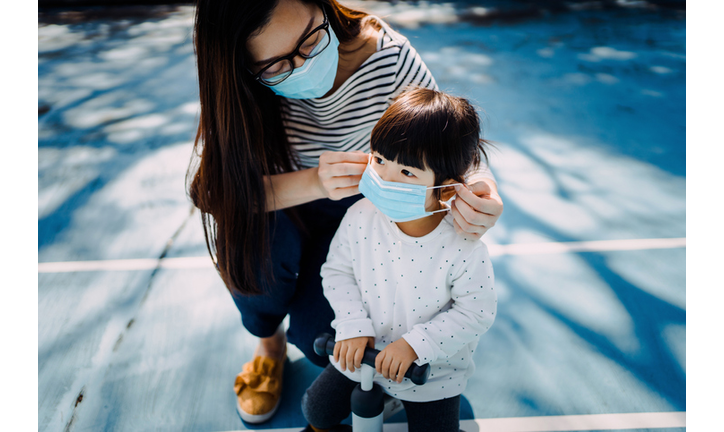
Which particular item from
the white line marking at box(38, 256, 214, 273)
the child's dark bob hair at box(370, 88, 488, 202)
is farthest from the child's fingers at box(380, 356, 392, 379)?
the white line marking at box(38, 256, 214, 273)

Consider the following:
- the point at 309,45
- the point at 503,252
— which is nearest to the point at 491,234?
the point at 503,252

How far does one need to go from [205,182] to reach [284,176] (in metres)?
0.23

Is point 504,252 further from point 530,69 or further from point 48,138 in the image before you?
point 48,138

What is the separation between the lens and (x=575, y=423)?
137 cm

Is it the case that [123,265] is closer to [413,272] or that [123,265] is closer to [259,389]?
[259,389]

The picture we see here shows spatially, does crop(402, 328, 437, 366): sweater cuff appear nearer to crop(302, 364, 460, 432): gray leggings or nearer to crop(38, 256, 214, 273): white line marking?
crop(302, 364, 460, 432): gray leggings

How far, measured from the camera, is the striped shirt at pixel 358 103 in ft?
4.50

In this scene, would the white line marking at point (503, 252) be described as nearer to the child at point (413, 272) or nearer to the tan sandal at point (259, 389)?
the tan sandal at point (259, 389)

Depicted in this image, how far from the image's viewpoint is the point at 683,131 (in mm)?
2703

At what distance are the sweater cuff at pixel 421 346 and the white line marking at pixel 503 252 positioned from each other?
1042mm

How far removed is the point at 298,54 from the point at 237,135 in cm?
27

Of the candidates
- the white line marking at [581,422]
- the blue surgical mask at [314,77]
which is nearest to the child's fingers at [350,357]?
the white line marking at [581,422]

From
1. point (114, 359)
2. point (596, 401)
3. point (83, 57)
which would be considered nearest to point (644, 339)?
point (596, 401)

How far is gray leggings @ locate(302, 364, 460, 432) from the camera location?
1159mm
